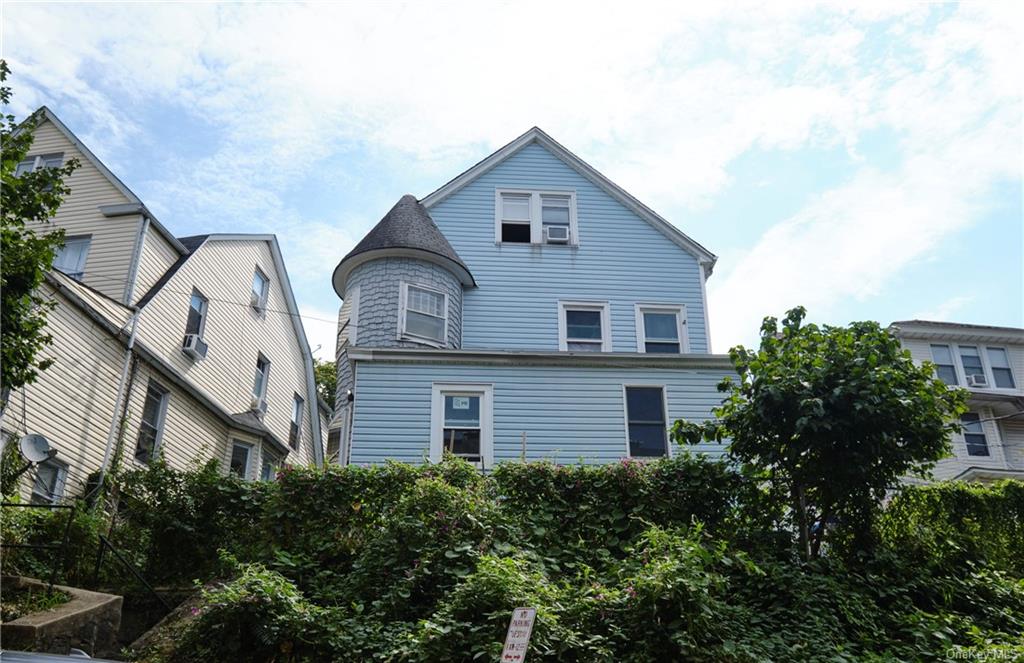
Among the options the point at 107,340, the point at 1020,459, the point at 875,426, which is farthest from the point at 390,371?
the point at 1020,459

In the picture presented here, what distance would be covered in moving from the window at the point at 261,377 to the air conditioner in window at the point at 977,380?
2259cm

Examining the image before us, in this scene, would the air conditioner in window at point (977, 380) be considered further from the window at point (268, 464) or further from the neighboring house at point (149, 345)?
the window at point (268, 464)

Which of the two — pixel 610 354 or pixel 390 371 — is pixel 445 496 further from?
pixel 610 354

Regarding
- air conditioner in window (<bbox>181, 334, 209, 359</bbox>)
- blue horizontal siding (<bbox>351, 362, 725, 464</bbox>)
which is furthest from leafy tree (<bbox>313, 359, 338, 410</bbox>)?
blue horizontal siding (<bbox>351, 362, 725, 464</bbox>)

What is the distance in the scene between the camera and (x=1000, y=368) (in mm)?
27953

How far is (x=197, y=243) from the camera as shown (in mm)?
19812

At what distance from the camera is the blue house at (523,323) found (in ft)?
52.0

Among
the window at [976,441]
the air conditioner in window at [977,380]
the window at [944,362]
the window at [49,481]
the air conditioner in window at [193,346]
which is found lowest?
the window at [49,481]

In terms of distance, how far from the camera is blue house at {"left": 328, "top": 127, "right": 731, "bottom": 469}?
1584 cm

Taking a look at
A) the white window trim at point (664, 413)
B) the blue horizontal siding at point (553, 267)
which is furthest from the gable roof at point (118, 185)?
the white window trim at point (664, 413)

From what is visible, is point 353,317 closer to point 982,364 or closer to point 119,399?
point 119,399

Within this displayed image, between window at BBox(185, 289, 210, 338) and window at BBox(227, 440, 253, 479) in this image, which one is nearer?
window at BBox(185, 289, 210, 338)

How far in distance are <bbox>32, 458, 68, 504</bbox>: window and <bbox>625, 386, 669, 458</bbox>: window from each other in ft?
33.9

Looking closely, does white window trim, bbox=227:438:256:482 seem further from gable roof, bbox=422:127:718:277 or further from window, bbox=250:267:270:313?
gable roof, bbox=422:127:718:277
